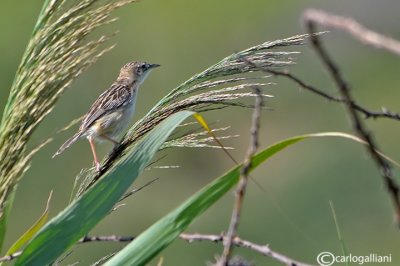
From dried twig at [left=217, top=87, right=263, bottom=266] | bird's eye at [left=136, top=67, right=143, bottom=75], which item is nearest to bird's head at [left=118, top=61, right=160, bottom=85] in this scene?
bird's eye at [left=136, top=67, right=143, bottom=75]

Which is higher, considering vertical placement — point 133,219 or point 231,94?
point 133,219

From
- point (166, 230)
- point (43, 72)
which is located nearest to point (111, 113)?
point (43, 72)

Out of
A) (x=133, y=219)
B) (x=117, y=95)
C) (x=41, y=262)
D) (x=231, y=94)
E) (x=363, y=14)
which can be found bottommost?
(x=41, y=262)

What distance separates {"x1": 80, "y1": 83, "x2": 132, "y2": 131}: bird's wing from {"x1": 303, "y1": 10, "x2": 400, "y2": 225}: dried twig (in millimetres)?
3395

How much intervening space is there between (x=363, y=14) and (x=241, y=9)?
2.29m

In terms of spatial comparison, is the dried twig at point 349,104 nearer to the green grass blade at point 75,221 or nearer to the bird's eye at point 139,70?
the green grass blade at point 75,221

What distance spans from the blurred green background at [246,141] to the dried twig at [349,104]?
8.28 metres

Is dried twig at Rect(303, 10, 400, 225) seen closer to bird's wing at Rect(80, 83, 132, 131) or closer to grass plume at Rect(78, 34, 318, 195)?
grass plume at Rect(78, 34, 318, 195)

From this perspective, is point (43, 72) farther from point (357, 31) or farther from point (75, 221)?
point (357, 31)

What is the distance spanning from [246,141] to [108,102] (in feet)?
27.9

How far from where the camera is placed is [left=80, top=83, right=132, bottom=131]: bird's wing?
17.9ft

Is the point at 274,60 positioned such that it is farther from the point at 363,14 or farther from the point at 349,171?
the point at 363,14

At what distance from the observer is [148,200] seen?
13.8 m

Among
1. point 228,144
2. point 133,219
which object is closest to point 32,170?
point 133,219
